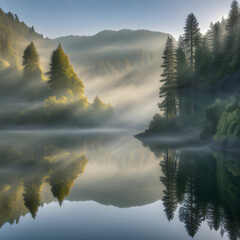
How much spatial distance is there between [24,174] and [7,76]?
60054 millimetres

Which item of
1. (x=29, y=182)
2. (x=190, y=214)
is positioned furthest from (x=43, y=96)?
(x=190, y=214)

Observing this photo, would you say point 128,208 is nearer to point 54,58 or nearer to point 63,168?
point 63,168

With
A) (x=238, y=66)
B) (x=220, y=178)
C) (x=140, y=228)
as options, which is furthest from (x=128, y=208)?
(x=238, y=66)

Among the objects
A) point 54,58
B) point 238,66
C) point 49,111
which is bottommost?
point 49,111

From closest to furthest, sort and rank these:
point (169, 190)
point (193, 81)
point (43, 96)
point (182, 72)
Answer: point (169, 190) < point (193, 81) < point (182, 72) < point (43, 96)

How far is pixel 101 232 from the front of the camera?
7285 millimetres

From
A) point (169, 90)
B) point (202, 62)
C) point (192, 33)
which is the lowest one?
point (169, 90)

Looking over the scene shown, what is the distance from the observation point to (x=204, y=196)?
10062 millimetres

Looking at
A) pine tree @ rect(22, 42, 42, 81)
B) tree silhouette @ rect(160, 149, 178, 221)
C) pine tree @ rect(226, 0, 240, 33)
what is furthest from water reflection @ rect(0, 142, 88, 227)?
pine tree @ rect(226, 0, 240, 33)

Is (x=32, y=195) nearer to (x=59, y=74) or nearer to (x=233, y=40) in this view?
(x=233, y=40)

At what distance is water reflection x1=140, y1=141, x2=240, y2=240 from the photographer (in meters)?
7.61

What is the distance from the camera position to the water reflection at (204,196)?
25.0 ft

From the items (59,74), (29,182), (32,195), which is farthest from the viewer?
(59,74)

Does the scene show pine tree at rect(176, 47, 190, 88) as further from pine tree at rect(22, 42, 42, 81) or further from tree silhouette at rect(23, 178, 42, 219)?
tree silhouette at rect(23, 178, 42, 219)
